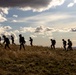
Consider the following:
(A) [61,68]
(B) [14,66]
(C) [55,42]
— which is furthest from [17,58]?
(C) [55,42]

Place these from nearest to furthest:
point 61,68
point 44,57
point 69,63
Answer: point 61,68 → point 69,63 → point 44,57

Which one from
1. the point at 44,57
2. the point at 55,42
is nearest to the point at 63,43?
the point at 55,42

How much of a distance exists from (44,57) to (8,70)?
312 inches

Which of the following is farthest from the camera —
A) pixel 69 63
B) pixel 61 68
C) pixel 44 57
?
pixel 44 57

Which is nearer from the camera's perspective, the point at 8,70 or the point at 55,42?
the point at 8,70

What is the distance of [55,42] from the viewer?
5534cm

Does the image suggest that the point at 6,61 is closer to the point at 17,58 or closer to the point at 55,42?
the point at 17,58

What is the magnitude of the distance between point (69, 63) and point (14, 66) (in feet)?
22.9

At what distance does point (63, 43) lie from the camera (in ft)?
182

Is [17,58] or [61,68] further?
[17,58]

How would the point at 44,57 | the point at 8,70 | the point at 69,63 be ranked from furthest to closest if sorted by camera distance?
the point at 44,57, the point at 69,63, the point at 8,70

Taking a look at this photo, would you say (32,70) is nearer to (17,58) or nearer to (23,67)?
(23,67)

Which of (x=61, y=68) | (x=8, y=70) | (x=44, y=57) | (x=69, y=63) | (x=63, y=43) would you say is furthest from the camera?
(x=63, y=43)

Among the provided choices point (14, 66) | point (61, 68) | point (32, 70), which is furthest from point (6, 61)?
point (61, 68)
